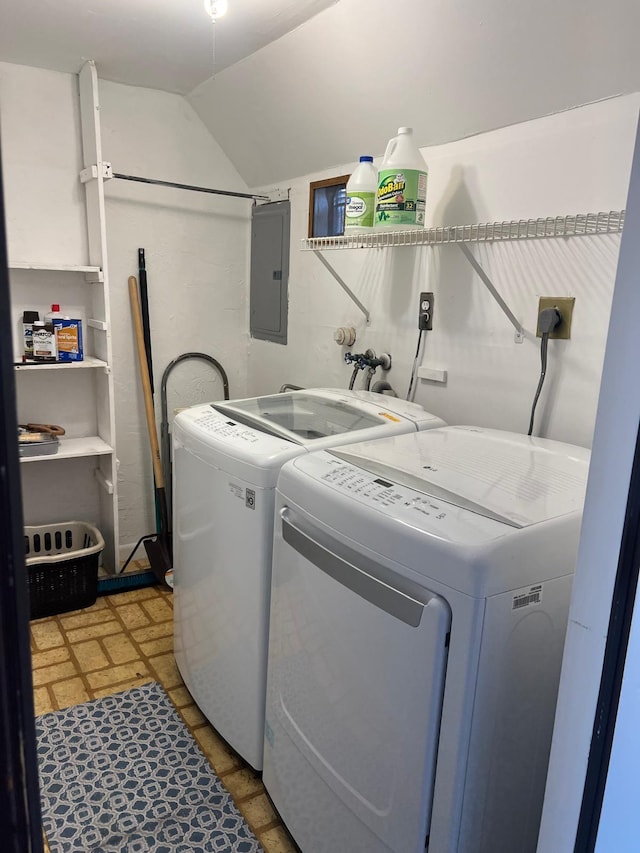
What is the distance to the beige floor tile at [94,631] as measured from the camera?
239 centimetres

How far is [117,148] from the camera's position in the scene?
8.75ft

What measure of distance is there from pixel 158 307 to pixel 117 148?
69 cm

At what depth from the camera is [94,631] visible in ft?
8.02

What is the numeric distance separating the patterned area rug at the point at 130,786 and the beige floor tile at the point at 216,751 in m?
0.03

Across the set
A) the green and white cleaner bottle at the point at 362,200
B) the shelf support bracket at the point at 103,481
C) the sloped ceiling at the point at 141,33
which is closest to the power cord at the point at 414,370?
the green and white cleaner bottle at the point at 362,200

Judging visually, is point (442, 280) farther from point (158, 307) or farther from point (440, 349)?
point (158, 307)

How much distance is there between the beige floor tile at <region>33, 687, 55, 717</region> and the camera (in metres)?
1.99

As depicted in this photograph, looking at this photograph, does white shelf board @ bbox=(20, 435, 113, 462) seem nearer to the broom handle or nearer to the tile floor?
the broom handle

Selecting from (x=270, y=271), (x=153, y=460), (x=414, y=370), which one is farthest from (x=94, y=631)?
(x=270, y=271)

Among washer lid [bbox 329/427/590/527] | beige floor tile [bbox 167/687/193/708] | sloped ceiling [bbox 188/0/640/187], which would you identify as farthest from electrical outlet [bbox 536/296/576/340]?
beige floor tile [bbox 167/687/193/708]

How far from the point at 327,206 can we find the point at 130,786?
6.92 feet

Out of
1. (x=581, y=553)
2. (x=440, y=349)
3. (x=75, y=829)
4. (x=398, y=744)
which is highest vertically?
(x=440, y=349)

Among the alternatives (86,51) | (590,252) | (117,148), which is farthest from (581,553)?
(117,148)

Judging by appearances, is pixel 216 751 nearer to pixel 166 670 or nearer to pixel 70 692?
pixel 166 670
